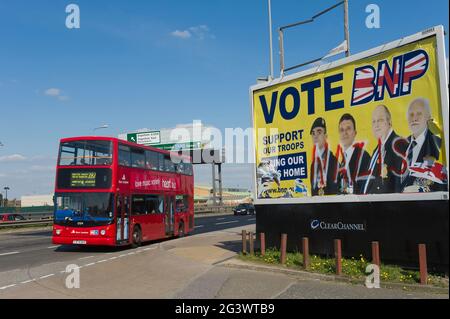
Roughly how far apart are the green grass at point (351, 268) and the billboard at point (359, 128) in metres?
1.49

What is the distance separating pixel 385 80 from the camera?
11.0 m

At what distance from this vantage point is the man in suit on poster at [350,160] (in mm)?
11492

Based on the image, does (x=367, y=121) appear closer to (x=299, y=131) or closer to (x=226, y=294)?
(x=299, y=131)

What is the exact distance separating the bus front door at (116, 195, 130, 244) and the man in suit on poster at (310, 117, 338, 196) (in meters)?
7.85

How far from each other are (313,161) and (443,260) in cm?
429

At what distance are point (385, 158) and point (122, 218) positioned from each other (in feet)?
34.1

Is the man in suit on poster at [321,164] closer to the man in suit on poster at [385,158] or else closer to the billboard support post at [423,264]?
the man in suit on poster at [385,158]

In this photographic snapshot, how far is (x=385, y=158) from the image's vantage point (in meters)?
11.0

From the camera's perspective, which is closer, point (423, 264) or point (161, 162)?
point (423, 264)

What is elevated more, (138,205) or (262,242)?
(138,205)

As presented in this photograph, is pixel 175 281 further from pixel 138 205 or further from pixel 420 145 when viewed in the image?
pixel 138 205

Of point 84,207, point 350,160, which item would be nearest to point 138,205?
point 84,207

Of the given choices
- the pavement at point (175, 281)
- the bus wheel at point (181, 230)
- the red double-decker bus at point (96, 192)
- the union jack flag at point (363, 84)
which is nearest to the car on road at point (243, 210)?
the bus wheel at point (181, 230)

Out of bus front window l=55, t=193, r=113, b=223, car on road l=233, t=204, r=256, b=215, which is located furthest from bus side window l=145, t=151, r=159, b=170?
car on road l=233, t=204, r=256, b=215
